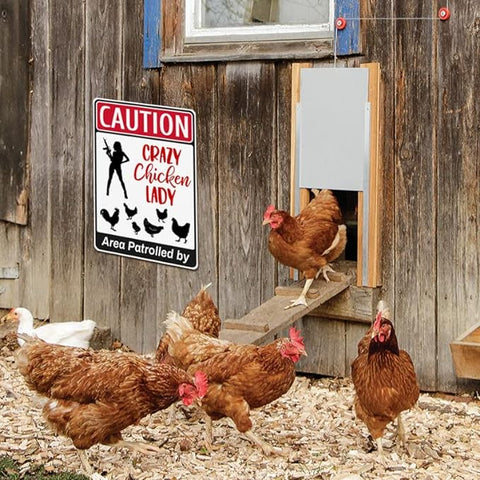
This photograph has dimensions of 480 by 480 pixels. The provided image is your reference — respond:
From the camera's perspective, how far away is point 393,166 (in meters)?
7.49

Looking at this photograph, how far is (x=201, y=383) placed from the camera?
245 inches

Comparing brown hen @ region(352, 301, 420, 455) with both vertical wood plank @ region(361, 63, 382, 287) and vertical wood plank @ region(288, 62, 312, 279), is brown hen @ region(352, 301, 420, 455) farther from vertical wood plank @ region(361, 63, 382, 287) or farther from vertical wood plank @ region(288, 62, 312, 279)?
vertical wood plank @ region(288, 62, 312, 279)

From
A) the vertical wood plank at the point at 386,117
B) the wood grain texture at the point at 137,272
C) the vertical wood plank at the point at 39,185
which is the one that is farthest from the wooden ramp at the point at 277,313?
the vertical wood plank at the point at 39,185

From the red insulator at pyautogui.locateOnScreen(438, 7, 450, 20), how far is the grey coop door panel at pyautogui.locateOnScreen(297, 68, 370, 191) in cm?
57

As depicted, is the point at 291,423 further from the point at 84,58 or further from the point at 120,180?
the point at 84,58

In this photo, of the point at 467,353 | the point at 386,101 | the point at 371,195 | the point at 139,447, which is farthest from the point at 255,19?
the point at 139,447

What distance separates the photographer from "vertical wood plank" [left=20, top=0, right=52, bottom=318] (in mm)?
8781

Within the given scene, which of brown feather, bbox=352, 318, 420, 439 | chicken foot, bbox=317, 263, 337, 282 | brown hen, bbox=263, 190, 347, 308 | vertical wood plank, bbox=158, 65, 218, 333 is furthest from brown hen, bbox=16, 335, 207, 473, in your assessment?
vertical wood plank, bbox=158, 65, 218, 333

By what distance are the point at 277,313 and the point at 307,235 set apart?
0.53 meters

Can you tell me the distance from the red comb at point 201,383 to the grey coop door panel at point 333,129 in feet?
6.11

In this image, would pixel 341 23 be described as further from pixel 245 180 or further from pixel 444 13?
pixel 245 180

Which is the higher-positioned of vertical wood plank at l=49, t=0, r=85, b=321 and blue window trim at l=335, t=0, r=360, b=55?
blue window trim at l=335, t=0, r=360, b=55

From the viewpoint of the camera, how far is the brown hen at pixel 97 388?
6.11 metres

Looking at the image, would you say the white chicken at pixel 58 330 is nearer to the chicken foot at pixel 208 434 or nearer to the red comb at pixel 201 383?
the chicken foot at pixel 208 434
